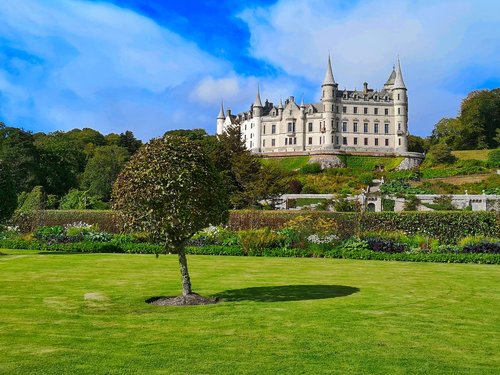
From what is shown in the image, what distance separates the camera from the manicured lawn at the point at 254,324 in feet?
23.3

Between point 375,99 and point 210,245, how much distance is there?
3212 inches

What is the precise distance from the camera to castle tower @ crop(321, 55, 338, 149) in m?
97.1

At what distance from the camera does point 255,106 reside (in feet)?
344

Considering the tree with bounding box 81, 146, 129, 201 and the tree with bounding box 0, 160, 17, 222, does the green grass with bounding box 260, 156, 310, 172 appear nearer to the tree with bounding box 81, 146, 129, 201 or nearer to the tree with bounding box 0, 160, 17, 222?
the tree with bounding box 81, 146, 129, 201

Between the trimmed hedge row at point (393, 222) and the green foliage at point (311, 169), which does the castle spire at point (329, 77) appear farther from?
the trimmed hedge row at point (393, 222)

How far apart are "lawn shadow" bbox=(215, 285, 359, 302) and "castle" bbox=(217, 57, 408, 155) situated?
274 ft

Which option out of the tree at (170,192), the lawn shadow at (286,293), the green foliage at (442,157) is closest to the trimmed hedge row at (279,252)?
the lawn shadow at (286,293)

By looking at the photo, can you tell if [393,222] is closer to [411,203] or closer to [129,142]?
[411,203]

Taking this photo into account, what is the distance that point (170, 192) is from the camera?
36.1ft

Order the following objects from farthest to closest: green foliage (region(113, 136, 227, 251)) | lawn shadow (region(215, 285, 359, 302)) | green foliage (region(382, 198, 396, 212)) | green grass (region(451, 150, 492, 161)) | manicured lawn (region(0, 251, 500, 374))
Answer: green grass (region(451, 150, 492, 161)), green foliage (region(382, 198, 396, 212)), lawn shadow (region(215, 285, 359, 302)), green foliage (region(113, 136, 227, 251)), manicured lawn (region(0, 251, 500, 374))

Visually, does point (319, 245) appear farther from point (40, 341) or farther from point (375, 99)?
point (375, 99)

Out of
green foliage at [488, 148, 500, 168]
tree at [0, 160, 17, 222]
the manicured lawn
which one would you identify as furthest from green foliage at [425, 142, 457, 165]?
the manicured lawn

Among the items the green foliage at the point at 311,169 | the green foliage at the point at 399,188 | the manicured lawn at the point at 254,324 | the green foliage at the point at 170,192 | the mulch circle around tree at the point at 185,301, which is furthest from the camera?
the green foliage at the point at 311,169

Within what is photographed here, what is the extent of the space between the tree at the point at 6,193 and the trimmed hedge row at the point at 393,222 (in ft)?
14.1
